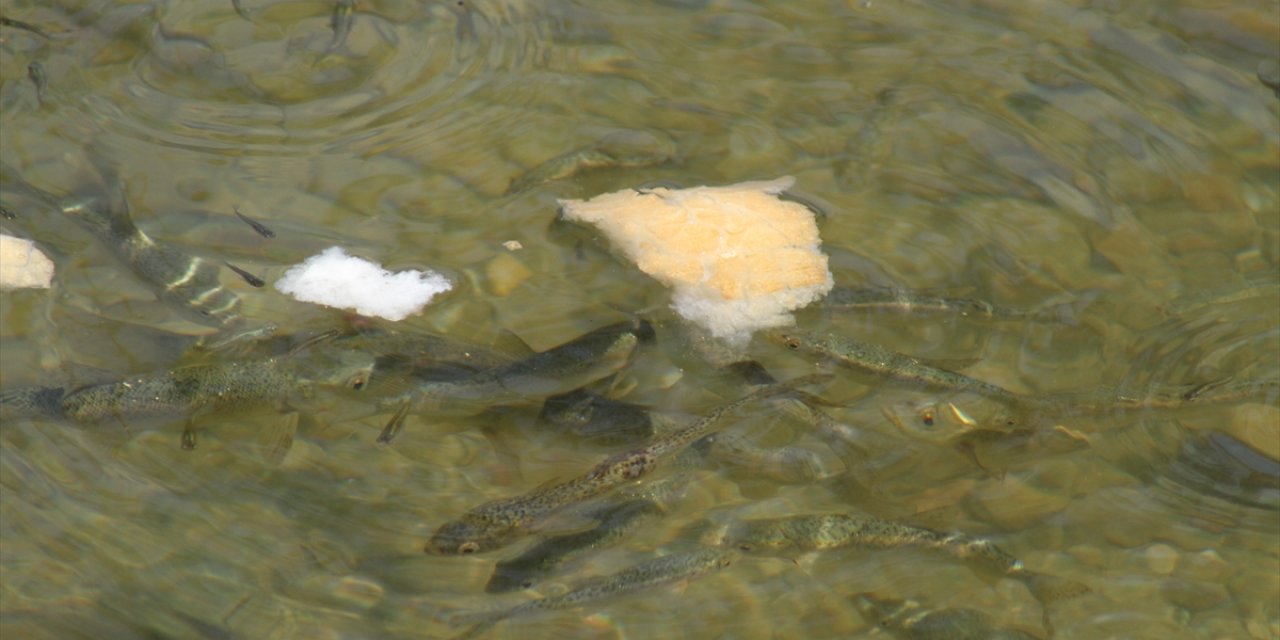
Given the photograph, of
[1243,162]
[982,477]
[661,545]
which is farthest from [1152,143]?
[661,545]

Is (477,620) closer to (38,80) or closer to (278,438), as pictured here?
(278,438)

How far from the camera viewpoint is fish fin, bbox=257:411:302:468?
15.1 ft

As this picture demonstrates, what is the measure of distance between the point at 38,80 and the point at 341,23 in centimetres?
162

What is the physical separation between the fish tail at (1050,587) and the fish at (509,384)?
179cm

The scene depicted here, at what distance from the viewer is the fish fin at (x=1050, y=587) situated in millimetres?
4344

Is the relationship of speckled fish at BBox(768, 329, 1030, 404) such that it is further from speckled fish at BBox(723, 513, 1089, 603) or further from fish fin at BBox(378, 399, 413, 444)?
fish fin at BBox(378, 399, 413, 444)

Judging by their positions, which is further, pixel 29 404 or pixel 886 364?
pixel 886 364

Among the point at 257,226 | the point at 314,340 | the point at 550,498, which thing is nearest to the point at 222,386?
the point at 314,340

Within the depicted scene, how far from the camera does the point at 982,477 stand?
470cm

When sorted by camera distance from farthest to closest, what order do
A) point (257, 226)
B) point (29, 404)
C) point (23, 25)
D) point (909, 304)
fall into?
point (23, 25), point (257, 226), point (909, 304), point (29, 404)

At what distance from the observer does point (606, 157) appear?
587 centimetres

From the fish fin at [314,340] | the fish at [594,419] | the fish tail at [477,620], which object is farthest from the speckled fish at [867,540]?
the fish fin at [314,340]

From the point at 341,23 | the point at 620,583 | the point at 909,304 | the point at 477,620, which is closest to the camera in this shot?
the point at 477,620

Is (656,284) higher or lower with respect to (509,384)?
higher
